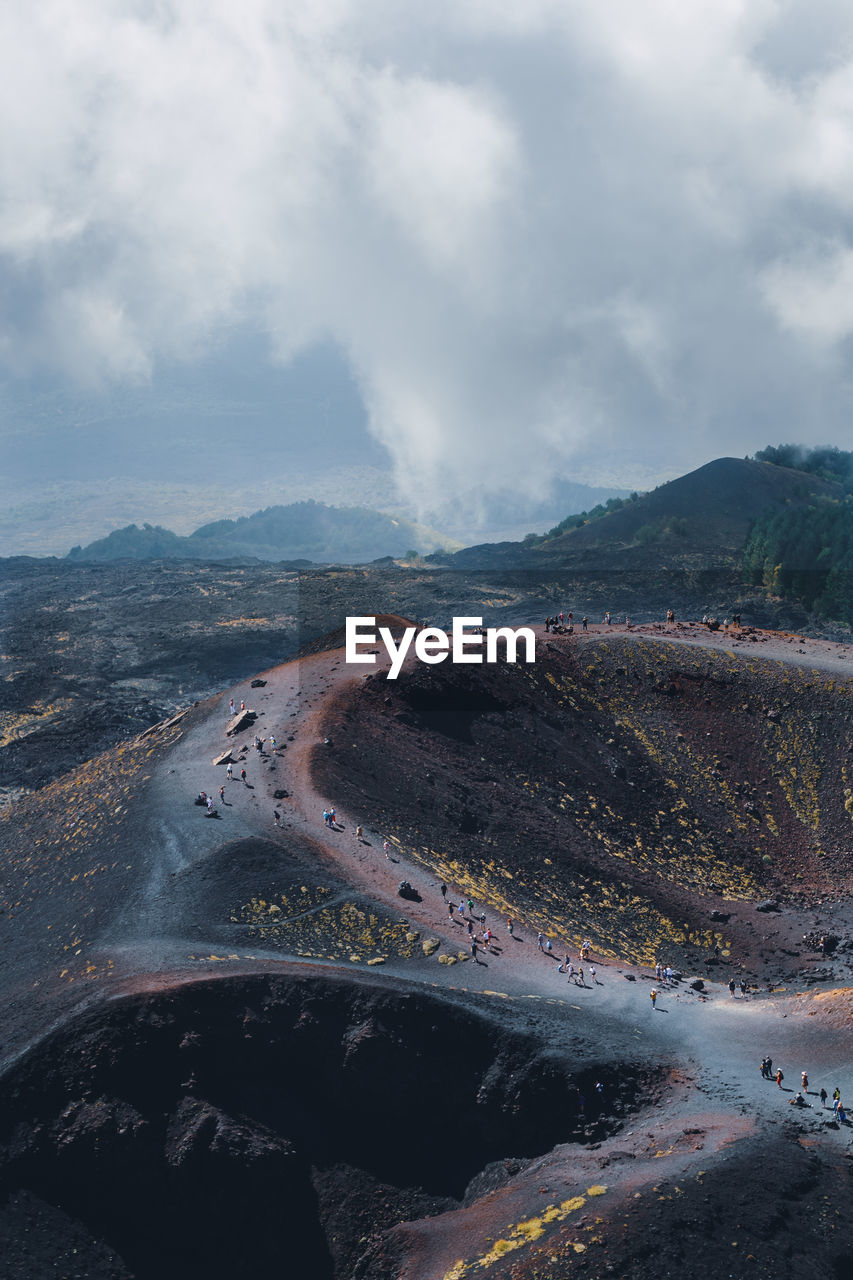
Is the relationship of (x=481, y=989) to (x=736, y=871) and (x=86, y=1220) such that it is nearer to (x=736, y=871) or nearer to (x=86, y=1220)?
(x=86, y=1220)

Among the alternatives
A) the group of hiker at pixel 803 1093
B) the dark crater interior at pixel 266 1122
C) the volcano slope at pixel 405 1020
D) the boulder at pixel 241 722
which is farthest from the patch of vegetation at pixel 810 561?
the dark crater interior at pixel 266 1122

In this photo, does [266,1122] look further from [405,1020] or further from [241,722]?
[241,722]

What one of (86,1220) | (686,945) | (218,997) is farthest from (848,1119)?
(86,1220)

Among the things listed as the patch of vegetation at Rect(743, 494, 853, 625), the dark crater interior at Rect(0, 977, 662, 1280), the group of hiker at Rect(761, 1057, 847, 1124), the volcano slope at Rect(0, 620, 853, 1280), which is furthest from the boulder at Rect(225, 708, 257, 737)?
the patch of vegetation at Rect(743, 494, 853, 625)

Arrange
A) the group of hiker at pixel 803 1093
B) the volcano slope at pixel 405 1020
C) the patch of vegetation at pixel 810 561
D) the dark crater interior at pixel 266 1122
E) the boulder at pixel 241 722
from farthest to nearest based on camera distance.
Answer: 1. the patch of vegetation at pixel 810 561
2. the boulder at pixel 241 722
3. the group of hiker at pixel 803 1093
4. the dark crater interior at pixel 266 1122
5. the volcano slope at pixel 405 1020

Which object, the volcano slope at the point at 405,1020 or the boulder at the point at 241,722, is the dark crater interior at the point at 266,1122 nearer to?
the volcano slope at the point at 405,1020

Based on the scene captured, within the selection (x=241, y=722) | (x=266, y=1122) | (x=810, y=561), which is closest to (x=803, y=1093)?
(x=266, y=1122)
